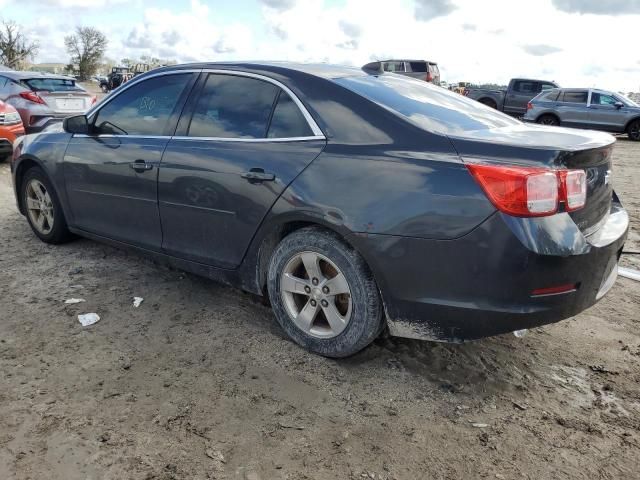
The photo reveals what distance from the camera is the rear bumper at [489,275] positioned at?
2.39 metres

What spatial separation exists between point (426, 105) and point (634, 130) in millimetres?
18135

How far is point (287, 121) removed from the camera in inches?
123

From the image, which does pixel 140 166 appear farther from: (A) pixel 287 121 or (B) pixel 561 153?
(B) pixel 561 153

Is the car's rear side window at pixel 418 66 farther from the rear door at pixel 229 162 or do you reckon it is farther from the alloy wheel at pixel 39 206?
the rear door at pixel 229 162

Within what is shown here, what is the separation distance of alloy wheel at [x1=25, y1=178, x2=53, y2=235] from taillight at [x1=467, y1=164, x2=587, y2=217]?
12.6ft

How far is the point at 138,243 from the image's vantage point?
3.91m

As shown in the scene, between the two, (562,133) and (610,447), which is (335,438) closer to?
(610,447)

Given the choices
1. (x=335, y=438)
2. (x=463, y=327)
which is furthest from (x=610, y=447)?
(x=335, y=438)

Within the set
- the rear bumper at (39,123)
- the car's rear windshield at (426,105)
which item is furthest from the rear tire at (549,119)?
the car's rear windshield at (426,105)

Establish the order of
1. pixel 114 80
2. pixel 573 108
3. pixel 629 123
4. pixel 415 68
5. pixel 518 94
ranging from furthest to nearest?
pixel 114 80
pixel 415 68
pixel 518 94
pixel 573 108
pixel 629 123

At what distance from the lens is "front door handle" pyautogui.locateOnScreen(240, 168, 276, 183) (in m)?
3.03

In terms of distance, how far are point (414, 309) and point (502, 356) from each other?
0.85m

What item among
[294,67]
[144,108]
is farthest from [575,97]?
[144,108]

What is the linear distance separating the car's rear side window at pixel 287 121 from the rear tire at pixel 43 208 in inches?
96.6
